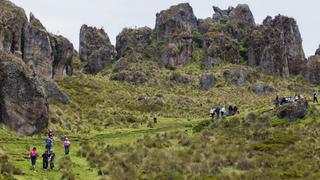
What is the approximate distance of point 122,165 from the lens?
37844mm

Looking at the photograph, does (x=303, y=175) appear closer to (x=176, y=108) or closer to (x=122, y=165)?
(x=122, y=165)

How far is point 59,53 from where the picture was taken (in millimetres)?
112312

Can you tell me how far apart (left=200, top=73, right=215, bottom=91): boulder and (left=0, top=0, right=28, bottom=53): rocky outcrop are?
54.2m

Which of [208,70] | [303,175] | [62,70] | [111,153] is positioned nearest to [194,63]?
[208,70]

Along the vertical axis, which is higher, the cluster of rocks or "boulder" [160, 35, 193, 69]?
"boulder" [160, 35, 193, 69]

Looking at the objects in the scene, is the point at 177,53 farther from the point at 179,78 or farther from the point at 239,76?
the point at 239,76

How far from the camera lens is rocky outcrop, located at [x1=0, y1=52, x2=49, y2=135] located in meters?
55.3

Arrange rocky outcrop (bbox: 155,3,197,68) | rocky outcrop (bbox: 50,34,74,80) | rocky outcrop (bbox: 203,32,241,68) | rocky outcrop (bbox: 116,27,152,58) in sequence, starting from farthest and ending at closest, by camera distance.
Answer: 1. rocky outcrop (bbox: 116,27,152,58)
2. rocky outcrop (bbox: 155,3,197,68)
3. rocky outcrop (bbox: 203,32,241,68)
4. rocky outcrop (bbox: 50,34,74,80)

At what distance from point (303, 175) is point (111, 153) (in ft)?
57.7

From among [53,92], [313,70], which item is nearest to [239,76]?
[313,70]

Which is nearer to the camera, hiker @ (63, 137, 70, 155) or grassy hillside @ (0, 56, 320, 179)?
grassy hillside @ (0, 56, 320, 179)

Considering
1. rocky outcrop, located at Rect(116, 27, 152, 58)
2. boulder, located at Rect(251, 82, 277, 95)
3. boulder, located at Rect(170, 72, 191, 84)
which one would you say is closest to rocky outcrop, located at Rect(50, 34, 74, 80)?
boulder, located at Rect(170, 72, 191, 84)

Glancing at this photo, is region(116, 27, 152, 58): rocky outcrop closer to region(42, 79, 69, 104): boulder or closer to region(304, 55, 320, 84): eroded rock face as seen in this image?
region(304, 55, 320, 84): eroded rock face

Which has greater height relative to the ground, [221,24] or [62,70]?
[221,24]
